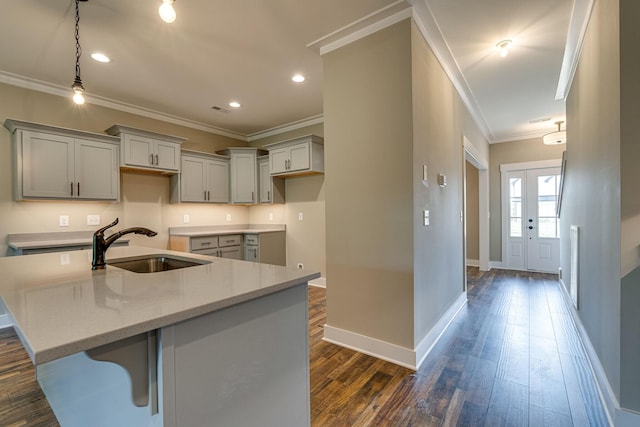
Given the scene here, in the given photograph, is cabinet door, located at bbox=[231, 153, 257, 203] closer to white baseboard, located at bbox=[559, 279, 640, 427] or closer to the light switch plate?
the light switch plate

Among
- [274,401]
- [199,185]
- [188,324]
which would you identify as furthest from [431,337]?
[199,185]

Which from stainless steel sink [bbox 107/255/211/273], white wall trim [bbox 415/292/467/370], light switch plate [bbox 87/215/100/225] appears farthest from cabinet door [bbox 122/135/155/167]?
white wall trim [bbox 415/292/467/370]

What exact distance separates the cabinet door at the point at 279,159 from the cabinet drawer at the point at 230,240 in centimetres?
124

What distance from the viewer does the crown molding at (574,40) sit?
2170 mm

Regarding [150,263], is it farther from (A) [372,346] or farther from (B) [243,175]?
(B) [243,175]

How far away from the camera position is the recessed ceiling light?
2.74 m

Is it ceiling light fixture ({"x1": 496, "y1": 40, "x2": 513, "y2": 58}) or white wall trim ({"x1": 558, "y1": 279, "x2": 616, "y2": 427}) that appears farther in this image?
ceiling light fixture ({"x1": 496, "y1": 40, "x2": 513, "y2": 58})

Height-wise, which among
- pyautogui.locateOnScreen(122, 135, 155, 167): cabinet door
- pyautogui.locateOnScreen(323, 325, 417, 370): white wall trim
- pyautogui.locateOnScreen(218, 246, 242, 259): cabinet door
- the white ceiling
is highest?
the white ceiling

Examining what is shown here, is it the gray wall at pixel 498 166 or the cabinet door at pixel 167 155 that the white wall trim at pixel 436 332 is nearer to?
the gray wall at pixel 498 166

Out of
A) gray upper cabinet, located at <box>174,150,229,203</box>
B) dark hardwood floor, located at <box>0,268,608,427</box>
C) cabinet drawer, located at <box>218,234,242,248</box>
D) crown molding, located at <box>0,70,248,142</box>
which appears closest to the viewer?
dark hardwood floor, located at <box>0,268,608,427</box>

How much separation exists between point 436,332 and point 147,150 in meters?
4.10

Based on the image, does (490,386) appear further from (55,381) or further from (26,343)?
(55,381)

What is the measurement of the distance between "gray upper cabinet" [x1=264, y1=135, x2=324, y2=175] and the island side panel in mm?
3215

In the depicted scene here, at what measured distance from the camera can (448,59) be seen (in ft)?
9.41
